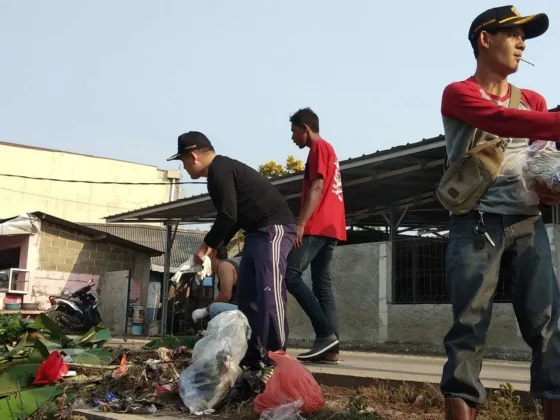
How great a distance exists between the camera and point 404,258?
10242mm

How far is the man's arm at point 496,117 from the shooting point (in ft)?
8.18

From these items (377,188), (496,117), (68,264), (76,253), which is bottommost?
(496,117)

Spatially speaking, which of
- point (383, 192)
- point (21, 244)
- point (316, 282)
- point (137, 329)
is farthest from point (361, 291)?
point (21, 244)

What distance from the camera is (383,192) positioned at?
A: 39.9ft

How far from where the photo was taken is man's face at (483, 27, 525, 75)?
2.71 meters

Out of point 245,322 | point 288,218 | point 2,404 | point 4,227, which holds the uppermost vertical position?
point 4,227

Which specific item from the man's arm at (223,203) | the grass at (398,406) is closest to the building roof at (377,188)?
the man's arm at (223,203)

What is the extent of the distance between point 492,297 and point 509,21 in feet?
3.73

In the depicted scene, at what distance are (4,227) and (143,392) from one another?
15.1m

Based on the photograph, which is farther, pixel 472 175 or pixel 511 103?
pixel 511 103

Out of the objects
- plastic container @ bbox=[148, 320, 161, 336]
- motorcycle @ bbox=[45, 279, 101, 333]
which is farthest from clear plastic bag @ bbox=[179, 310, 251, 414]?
plastic container @ bbox=[148, 320, 161, 336]

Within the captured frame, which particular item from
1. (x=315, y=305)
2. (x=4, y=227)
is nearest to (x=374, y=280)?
(x=315, y=305)

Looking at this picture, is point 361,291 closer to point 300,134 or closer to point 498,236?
point 300,134

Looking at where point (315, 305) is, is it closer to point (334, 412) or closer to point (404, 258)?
point (334, 412)
